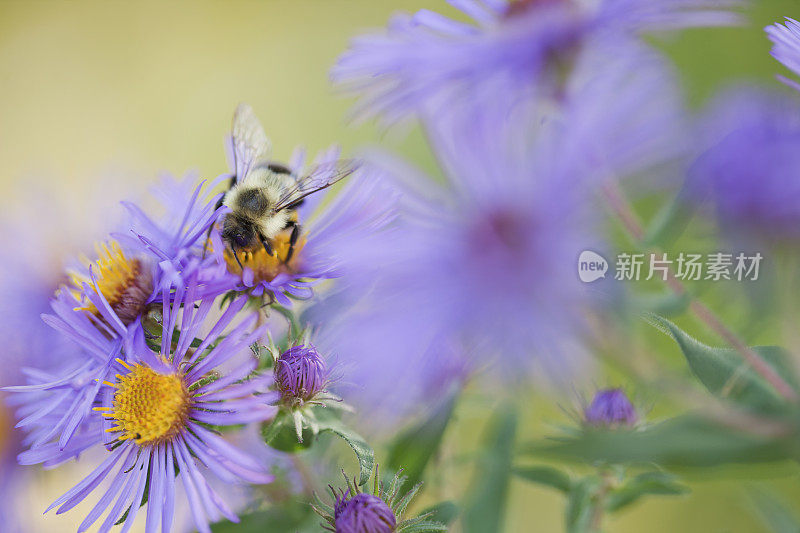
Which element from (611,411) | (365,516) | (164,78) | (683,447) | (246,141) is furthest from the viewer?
(164,78)

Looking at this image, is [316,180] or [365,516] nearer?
[365,516]

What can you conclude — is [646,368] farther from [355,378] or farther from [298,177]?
[298,177]

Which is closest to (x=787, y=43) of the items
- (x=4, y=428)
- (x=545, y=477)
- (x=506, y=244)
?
(x=506, y=244)

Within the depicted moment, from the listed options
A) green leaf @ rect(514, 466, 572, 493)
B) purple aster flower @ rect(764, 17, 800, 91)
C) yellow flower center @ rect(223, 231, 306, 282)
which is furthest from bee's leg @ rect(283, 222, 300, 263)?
purple aster flower @ rect(764, 17, 800, 91)

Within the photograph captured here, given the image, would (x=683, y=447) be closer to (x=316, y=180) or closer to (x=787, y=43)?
(x=787, y=43)

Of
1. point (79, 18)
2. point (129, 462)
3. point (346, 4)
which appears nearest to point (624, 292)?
point (129, 462)

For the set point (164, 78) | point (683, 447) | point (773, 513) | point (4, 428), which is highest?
point (164, 78)

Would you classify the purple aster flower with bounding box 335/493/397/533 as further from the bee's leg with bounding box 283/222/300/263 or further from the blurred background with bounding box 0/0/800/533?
the blurred background with bounding box 0/0/800/533
